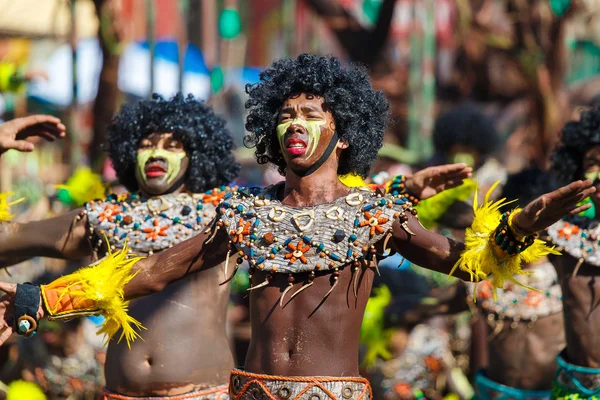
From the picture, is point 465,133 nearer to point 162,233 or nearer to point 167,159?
point 167,159

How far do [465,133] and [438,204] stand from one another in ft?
13.4

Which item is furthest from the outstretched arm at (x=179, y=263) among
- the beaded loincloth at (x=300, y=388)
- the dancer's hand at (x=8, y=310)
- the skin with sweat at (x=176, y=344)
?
the skin with sweat at (x=176, y=344)

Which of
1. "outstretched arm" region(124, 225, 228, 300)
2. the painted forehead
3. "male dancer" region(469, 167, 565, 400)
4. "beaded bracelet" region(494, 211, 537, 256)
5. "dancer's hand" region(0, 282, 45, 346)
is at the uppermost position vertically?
the painted forehead

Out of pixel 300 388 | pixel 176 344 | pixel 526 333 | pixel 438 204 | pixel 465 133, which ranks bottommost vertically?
pixel 526 333

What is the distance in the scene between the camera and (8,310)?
4262 millimetres

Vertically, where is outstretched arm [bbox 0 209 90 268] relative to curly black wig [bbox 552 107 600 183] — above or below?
below

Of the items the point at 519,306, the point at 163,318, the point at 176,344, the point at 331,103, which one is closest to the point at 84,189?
the point at 163,318

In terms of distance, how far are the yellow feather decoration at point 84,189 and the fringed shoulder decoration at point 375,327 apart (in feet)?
6.04

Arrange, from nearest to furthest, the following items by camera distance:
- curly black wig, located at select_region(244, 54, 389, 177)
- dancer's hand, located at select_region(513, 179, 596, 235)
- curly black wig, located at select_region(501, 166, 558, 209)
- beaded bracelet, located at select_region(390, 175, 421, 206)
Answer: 1. dancer's hand, located at select_region(513, 179, 596, 235)
2. curly black wig, located at select_region(244, 54, 389, 177)
3. beaded bracelet, located at select_region(390, 175, 421, 206)
4. curly black wig, located at select_region(501, 166, 558, 209)

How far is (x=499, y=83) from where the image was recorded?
17.2 metres

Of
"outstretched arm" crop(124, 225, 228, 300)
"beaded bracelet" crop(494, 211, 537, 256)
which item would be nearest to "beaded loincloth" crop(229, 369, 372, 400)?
"outstretched arm" crop(124, 225, 228, 300)

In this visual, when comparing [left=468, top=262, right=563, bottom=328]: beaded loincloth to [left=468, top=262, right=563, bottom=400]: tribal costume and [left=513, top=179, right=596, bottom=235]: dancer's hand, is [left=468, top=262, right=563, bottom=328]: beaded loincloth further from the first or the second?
[left=513, top=179, right=596, bottom=235]: dancer's hand

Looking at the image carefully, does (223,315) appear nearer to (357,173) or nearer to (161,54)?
(357,173)

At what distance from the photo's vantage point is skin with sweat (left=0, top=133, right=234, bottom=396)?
17.0ft
